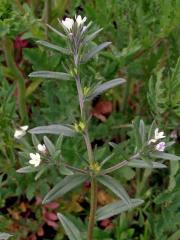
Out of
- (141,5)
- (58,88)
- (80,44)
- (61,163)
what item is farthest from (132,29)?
(61,163)

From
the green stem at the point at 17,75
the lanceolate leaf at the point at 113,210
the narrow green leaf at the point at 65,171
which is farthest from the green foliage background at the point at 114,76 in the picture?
the narrow green leaf at the point at 65,171

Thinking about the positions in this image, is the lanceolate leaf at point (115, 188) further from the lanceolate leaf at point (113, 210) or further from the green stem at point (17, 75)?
the green stem at point (17, 75)

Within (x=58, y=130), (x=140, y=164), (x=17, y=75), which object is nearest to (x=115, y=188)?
(x=140, y=164)

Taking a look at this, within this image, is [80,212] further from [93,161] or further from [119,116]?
[93,161]

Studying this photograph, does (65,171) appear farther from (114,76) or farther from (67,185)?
(114,76)

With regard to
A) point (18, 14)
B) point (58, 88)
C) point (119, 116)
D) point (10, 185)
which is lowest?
point (10, 185)

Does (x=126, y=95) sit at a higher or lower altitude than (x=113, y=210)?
higher

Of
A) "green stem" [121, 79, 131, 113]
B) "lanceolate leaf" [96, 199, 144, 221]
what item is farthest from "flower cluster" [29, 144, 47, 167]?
"green stem" [121, 79, 131, 113]

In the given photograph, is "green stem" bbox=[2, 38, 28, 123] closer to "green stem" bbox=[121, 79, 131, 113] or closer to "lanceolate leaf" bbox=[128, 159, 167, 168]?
"green stem" bbox=[121, 79, 131, 113]
